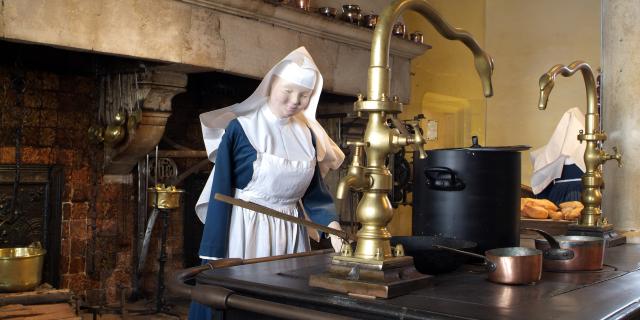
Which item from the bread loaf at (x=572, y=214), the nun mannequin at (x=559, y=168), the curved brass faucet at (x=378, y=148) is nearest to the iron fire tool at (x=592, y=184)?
the bread loaf at (x=572, y=214)

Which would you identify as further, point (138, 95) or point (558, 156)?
point (558, 156)

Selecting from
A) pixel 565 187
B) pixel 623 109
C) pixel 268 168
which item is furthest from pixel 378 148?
pixel 565 187

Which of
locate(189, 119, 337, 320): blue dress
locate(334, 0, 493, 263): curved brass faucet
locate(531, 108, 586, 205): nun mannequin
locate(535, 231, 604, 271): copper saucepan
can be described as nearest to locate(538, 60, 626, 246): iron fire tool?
locate(535, 231, 604, 271): copper saucepan

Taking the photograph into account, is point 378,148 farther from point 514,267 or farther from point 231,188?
point 231,188

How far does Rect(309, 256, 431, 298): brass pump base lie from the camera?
1.30 meters

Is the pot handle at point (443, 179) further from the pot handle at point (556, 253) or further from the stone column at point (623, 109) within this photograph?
the stone column at point (623, 109)

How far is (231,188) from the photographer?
115 inches

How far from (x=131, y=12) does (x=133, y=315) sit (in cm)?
210

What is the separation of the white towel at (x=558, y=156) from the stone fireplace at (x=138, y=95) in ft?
6.06

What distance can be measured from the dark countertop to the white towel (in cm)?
423

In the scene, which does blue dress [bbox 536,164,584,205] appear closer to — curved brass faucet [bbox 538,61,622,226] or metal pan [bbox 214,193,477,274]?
curved brass faucet [bbox 538,61,622,226]

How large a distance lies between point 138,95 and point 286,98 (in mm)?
1845

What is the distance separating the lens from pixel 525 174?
8414mm

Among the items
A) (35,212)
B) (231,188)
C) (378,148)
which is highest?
(378,148)
